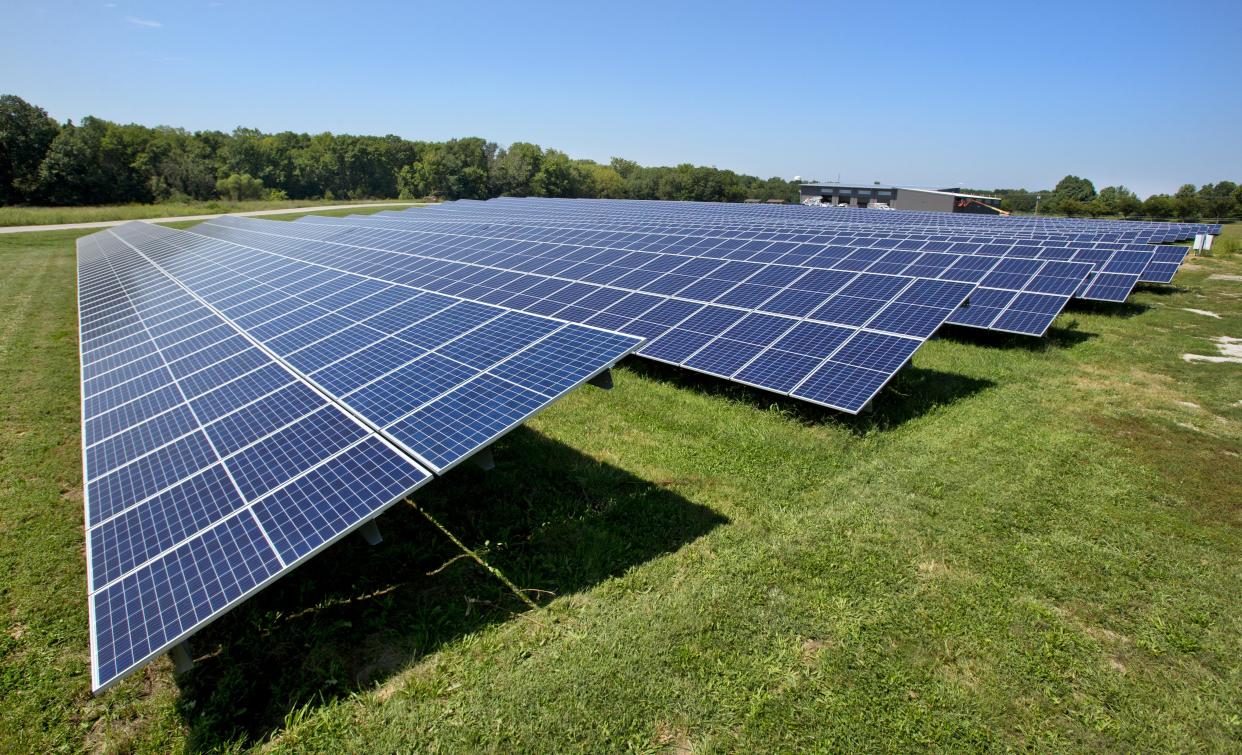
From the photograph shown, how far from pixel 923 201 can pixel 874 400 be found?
8347cm

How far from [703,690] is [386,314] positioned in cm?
867

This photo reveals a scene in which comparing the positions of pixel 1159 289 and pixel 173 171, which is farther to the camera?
pixel 173 171

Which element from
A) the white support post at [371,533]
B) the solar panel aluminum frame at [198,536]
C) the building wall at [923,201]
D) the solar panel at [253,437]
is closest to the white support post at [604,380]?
the solar panel at [253,437]

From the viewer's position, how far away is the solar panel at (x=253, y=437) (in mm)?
4664

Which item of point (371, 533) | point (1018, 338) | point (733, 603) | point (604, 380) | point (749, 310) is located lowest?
point (733, 603)

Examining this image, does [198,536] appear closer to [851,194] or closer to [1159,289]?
[1159,289]

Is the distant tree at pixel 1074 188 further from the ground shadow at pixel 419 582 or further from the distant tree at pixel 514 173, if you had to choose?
the ground shadow at pixel 419 582

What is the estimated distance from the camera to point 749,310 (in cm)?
1350

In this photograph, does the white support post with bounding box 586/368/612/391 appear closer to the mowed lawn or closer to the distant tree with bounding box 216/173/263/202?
the mowed lawn

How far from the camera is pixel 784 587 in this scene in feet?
21.2

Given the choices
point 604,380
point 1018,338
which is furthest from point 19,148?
point 1018,338

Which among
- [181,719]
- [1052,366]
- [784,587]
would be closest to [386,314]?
[181,719]

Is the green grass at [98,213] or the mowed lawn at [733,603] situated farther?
the green grass at [98,213]

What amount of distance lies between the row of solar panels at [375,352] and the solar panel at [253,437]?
0.03 metres
